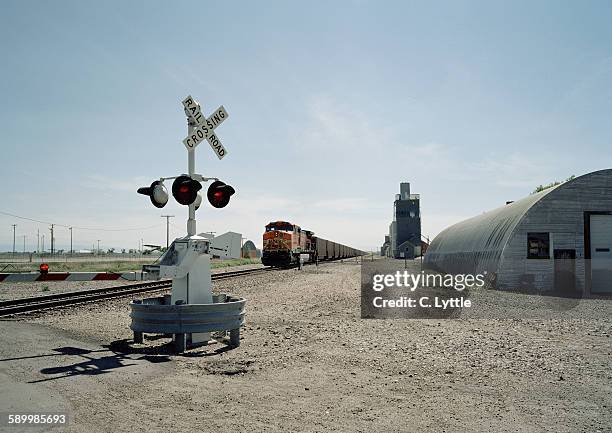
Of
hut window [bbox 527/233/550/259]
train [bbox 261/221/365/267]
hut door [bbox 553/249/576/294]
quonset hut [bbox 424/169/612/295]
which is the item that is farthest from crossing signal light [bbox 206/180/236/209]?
train [bbox 261/221/365/267]

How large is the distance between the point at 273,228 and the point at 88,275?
3253 centimetres

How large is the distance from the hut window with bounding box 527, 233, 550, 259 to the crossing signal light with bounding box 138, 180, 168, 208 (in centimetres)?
1823

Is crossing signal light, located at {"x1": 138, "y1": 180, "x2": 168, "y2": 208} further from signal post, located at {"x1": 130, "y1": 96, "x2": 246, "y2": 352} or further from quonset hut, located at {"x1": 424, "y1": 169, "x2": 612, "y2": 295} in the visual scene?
quonset hut, located at {"x1": 424, "y1": 169, "x2": 612, "y2": 295}

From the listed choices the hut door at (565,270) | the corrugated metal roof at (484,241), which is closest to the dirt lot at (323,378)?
the hut door at (565,270)

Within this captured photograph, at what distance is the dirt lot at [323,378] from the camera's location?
5.05 m

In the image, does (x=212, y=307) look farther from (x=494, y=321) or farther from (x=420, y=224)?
(x=420, y=224)

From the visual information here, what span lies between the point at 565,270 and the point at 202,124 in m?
18.9

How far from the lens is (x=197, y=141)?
29.7 feet

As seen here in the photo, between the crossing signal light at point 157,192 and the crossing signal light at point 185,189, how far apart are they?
0.22 m

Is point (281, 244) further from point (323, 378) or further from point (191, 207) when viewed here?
point (323, 378)

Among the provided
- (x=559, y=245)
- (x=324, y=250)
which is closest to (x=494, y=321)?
(x=559, y=245)

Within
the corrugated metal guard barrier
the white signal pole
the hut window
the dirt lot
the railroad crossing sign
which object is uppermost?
the railroad crossing sign

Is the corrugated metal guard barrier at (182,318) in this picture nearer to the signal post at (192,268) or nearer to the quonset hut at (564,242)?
the signal post at (192,268)

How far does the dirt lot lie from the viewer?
5051mm
